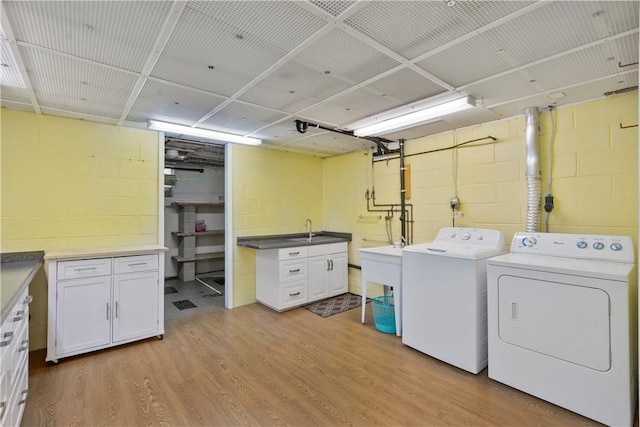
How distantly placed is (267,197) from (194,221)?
7.20ft

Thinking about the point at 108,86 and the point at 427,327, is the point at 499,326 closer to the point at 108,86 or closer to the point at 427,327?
the point at 427,327

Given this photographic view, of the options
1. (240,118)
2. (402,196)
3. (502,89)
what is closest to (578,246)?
(502,89)

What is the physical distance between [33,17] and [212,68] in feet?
3.06

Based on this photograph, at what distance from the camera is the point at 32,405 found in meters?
2.12

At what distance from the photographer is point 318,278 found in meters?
4.45

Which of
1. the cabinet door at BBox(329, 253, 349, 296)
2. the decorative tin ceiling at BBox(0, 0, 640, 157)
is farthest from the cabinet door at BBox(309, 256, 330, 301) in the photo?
the decorative tin ceiling at BBox(0, 0, 640, 157)

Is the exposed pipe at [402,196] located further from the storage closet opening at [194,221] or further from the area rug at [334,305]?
the storage closet opening at [194,221]

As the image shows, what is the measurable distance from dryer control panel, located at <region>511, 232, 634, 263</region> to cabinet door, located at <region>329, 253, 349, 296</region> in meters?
2.49

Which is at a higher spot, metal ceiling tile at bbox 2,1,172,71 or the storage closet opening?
metal ceiling tile at bbox 2,1,172,71

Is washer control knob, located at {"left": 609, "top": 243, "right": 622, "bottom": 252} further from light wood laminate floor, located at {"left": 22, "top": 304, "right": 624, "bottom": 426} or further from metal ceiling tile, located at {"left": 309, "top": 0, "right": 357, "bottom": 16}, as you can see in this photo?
metal ceiling tile, located at {"left": 309, "top": 0, "right": 357, "bottom": 16}

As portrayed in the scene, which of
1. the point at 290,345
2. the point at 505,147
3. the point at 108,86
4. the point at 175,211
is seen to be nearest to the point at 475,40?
the point at 505,147

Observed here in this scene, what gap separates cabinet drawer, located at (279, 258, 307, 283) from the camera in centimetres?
404

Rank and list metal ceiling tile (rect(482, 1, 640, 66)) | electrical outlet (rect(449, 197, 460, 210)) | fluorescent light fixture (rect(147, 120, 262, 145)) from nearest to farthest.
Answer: metal ceiling tile (rect(482, 1, 640, 66)), fluorescent light fixture (rect(147, 120, 262, 145)), electrical outlet (rect(449, 197, 460, 210))

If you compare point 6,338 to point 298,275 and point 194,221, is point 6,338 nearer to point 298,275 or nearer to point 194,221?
point 298,275
